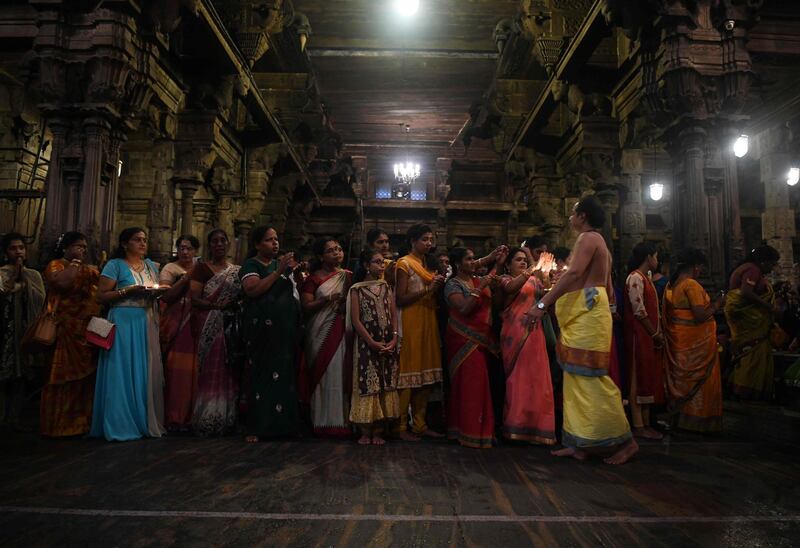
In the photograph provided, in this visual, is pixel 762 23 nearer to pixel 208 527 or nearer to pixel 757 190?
pixel 208 527

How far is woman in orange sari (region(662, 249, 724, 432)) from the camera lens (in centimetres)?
416

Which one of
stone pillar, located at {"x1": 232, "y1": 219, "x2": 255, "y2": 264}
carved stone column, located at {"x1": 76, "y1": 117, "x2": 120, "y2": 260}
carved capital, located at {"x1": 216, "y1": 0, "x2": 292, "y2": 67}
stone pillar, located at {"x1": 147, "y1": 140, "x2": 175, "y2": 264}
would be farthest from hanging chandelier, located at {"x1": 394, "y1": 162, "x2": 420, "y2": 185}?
carved stone column, located at {"x1": 76, "y1": 117, "x2": 120, "y2": 260}

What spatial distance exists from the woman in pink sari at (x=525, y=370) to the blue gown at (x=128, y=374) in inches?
106

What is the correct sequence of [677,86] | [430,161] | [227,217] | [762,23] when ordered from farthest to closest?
[430,161] → [227,217] → [762,23] → [677,86]

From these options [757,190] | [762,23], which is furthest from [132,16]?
[757,190]

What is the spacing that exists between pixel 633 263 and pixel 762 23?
3.86 metres

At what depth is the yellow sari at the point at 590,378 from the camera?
3076mm

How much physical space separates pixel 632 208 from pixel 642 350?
417 centimetres

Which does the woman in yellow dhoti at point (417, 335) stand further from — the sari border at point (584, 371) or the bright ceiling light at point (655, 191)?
the bright ceiling light at point (655, 191)

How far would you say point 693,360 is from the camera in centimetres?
418

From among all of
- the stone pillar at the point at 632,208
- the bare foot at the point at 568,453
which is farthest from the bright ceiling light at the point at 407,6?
the bare foot at the point at 568,453

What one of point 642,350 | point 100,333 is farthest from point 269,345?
point 642,350

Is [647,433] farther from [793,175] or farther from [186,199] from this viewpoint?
[793,175]

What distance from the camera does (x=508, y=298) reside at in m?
3.95
